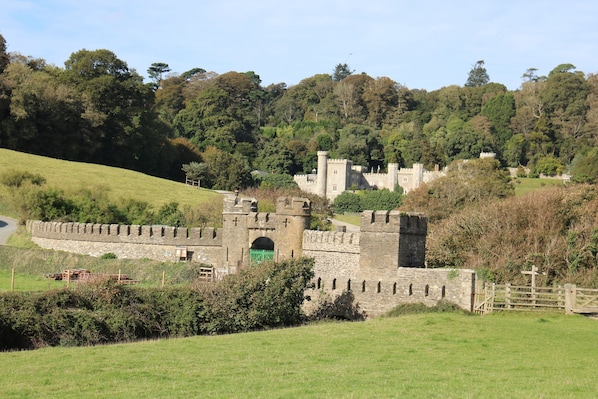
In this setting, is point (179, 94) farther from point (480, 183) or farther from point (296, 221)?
point (296, 221)

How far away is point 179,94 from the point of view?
12469 cm

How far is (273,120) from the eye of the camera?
130875 mm

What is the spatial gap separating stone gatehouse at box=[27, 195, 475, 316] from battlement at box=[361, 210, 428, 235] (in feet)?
0.10

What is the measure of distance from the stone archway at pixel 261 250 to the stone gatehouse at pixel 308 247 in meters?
0.04

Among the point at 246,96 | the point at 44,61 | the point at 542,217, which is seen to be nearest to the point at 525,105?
the point at 246,96

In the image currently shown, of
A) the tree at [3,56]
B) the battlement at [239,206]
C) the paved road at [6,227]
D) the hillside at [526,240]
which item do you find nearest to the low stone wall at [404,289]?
the hillside at [526,240]

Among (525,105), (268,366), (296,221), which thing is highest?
(525,105)

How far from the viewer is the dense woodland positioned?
203ft

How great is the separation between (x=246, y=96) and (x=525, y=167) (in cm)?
4811

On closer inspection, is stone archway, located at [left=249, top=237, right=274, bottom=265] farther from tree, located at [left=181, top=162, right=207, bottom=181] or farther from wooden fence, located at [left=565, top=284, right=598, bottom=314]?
tree, located at [left=181, top=162, right=207, bottom=181]

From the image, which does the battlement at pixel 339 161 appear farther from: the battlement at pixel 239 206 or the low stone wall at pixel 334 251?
the low stone wall at pixel 334 251

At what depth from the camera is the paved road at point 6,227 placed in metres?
38.7

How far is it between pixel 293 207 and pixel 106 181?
2583 cm

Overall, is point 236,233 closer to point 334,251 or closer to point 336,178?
point 334,251
